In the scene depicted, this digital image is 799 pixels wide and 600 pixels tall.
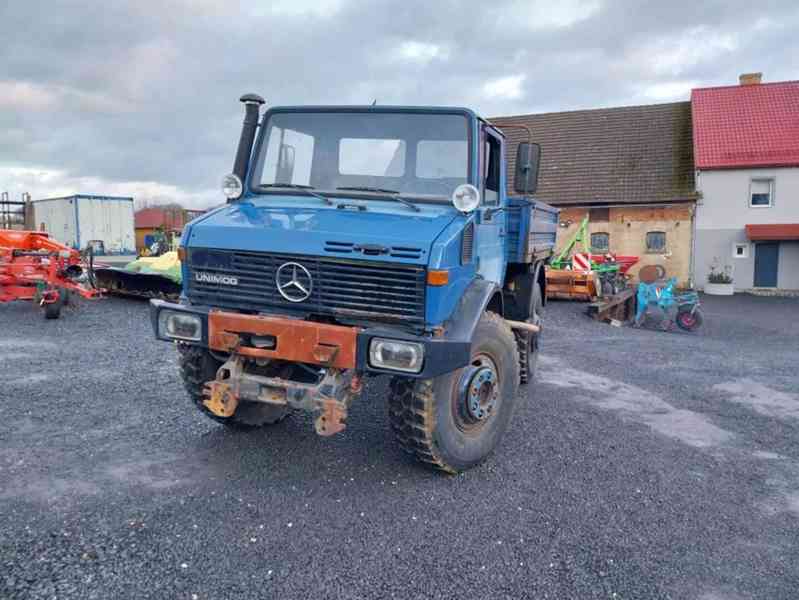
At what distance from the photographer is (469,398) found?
4.14 meters

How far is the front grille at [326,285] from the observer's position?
366 cm

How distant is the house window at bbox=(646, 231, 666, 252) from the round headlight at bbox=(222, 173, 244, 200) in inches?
808

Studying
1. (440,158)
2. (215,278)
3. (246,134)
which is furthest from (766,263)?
(215,278)

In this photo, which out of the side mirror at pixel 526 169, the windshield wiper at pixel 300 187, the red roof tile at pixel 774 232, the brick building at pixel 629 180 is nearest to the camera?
the windshield wiper at pixel 300 187

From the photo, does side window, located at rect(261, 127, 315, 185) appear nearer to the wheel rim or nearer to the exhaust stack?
the exhaust stack

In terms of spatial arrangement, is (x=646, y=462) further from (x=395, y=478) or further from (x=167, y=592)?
(x=167, y=592)

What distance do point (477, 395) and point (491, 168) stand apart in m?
1.93

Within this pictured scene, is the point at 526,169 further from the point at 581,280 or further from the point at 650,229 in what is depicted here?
the point at 650,229

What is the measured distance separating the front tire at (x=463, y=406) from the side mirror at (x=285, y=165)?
1.89 metres

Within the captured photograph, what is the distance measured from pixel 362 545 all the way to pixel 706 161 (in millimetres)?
22664

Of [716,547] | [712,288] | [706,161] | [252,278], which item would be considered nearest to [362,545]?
[252,278]

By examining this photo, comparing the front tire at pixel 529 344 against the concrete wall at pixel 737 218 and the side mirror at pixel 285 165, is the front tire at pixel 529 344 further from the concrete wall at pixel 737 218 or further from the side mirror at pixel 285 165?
the concrete wall at pixel 737 218

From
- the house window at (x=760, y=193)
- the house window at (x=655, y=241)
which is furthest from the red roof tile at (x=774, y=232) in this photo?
the house window at (x=655, y=241)

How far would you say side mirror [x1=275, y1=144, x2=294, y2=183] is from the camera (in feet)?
15.7
